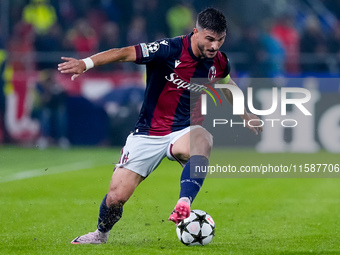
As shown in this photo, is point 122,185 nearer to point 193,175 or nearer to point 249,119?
point 193,175

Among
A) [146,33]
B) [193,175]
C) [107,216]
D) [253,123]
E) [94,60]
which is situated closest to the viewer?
[94,60]

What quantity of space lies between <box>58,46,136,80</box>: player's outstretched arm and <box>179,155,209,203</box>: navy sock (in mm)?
969

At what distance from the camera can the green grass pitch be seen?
20.3ft

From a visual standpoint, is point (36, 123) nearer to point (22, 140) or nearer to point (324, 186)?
point (22, 140)

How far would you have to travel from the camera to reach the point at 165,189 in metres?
10.4

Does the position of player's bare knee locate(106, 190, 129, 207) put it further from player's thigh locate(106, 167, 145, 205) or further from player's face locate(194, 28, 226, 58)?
player's face locate(194, 28, 226, 58)

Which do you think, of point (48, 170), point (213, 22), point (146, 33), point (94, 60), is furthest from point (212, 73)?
point (146, 33)

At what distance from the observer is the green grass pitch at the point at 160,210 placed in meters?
6.20

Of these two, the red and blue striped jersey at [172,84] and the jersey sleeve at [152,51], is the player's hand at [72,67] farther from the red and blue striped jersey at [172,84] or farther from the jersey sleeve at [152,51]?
the red and blue striped jersey at [172,84]

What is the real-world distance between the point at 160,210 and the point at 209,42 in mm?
2965

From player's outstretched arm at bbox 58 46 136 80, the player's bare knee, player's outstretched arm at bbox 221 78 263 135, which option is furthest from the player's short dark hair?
the player's bare knee

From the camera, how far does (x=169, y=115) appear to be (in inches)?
255

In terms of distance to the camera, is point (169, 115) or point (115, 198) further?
point (169, 115)

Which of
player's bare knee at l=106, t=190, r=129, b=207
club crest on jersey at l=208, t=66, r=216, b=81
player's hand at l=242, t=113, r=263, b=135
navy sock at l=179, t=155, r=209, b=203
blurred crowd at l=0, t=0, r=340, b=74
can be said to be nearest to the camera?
navy sock at l=179, t=155, r=209, b=203
